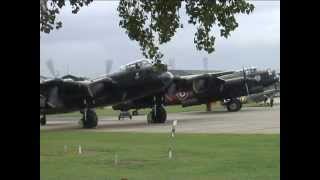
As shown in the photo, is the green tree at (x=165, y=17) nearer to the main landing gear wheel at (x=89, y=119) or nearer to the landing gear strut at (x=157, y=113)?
the main landing gear wheel at (x=89, y=119)

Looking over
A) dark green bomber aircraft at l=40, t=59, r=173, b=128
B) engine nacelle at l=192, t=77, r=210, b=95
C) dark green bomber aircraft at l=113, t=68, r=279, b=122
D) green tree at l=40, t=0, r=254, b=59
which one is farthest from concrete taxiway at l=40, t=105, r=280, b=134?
green tree at l=40, t=0, r=254, b=59

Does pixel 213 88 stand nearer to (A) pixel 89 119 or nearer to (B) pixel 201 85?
(B) pixel 201 85

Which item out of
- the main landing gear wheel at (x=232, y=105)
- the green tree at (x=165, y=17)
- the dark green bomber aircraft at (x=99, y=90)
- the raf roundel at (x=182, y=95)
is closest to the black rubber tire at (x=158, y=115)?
the dark green bomber aircraft at (x=99, y=90)

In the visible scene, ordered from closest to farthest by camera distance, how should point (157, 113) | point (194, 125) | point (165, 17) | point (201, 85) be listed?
point (165, 17)
point (194, 125)
point (157, 113)
point (201, 85)

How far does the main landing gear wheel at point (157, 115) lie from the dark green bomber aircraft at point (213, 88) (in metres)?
0.33

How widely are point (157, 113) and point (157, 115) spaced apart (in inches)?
6.5

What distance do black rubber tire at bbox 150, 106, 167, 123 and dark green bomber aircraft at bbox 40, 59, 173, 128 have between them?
4.50ft

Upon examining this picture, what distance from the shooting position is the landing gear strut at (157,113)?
83.7ft

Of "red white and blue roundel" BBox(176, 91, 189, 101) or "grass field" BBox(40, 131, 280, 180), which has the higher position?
"red white and blue roundel" BBox(176, 91, 189, 101)

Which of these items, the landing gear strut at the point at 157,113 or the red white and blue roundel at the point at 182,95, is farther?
the red white and blue roundel at the point at 182,95

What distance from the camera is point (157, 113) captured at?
25625 millimetres

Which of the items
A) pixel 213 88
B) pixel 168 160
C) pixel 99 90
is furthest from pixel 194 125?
pixel 168 160

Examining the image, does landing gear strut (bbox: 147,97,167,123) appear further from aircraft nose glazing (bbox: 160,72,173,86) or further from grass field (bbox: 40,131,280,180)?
grass field (bbox: 40,131,280,180)

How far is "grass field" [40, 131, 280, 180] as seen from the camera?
893 centimetres
